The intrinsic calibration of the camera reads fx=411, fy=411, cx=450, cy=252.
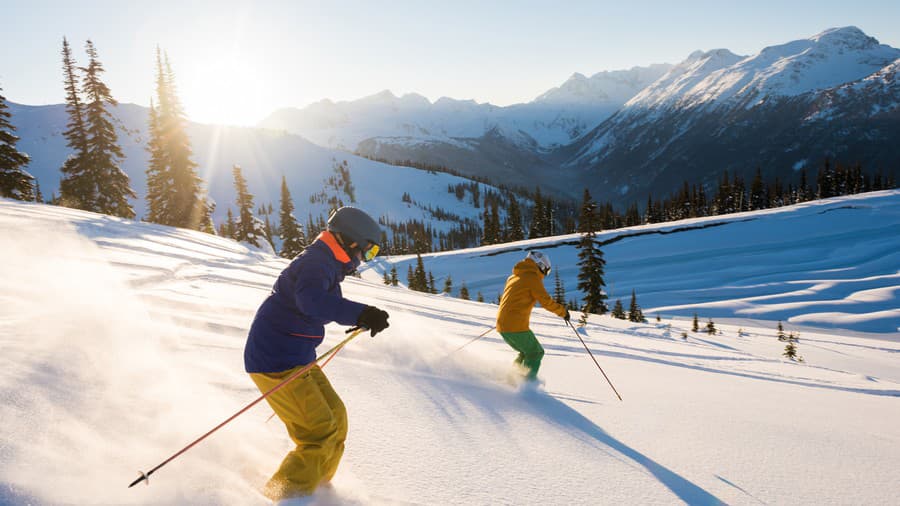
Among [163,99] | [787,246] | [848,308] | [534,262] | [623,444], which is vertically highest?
[163,99]

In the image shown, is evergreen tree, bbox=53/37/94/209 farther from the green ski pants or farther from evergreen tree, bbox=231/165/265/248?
the green ski pants

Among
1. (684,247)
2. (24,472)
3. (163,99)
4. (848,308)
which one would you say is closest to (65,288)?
(24,472)

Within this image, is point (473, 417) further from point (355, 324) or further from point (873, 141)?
point (873, 141)

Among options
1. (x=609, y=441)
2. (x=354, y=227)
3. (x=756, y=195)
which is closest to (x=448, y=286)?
(x=609, y=441)

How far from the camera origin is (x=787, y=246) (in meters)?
42.9

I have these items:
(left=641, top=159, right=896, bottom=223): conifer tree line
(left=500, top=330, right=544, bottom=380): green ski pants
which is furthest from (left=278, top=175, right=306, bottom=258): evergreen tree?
(left=641, top=159, right=896, bottom=223): conifer tree line

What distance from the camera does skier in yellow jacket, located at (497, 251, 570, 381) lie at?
231 inches

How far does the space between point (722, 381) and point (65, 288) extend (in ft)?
32.8

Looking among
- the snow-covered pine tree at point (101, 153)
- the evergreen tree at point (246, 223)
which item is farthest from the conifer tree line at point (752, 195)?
the snow-covered pine tree at point (101, 153)

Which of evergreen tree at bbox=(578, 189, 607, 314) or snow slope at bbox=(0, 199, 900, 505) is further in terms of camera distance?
evergreen tree at bbox=(578, 189, 607, 314)

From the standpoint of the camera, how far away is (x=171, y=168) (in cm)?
3338

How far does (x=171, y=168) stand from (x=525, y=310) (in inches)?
1458

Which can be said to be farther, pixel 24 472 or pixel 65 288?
pixel 65 288

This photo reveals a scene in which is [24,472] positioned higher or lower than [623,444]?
higher
